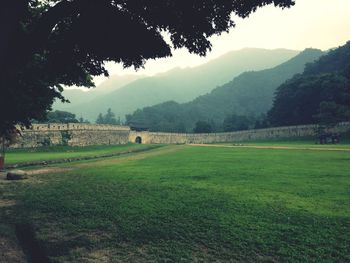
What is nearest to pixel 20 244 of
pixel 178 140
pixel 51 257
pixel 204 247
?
pixel 51 257

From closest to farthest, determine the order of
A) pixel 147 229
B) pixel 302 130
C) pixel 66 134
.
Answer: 1. pixel 147 229
2. pixel 66 134
3. pixel 302 130

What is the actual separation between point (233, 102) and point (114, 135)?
84947 millimetres

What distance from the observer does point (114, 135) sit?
219 feet

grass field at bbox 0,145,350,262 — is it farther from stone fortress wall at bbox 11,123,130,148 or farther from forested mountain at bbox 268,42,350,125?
forested mountain at bbox 268,42,350,125

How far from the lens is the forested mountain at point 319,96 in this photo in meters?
49.5

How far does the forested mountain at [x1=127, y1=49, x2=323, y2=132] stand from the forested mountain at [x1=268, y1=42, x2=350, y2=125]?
44.6 meters

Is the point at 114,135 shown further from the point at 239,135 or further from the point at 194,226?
the point at 194,226

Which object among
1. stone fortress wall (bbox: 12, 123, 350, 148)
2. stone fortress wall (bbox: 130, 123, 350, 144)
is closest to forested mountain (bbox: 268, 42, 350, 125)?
stone fortress wall (bbox: 130, 123, 350, 144)

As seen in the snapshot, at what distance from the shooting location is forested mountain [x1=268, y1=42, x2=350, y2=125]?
49469mm

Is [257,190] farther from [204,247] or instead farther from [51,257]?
[51,257]

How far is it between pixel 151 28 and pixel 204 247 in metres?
5.64

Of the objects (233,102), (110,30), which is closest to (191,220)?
(110,30)

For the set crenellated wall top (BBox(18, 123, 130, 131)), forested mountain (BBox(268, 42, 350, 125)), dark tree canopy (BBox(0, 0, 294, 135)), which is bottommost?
crenellated wall top (BBox(18, 123, 130, 131))

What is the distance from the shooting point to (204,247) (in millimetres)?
5113
